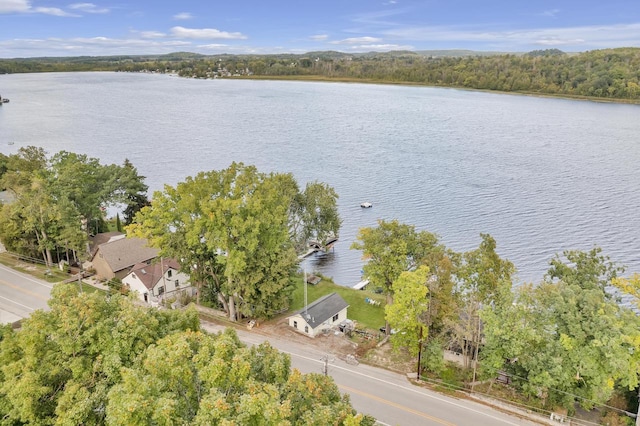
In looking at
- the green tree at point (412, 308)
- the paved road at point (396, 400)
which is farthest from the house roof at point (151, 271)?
the green tree at point (412, 308)

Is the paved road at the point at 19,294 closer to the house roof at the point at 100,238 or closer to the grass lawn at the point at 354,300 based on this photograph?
the house roof at the point at 100,238

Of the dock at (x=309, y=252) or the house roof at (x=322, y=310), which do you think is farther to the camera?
the dock at (x=309, y=252)

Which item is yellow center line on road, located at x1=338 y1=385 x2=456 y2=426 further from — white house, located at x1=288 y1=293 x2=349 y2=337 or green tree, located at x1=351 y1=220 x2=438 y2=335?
green tree, located at x1=351 y1=220 x2=438 y2=335

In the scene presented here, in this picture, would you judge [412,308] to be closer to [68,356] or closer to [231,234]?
[231,234]

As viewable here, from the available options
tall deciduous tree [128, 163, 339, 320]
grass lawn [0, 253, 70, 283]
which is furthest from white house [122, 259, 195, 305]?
grass lawn [0, 253, 70, 283]

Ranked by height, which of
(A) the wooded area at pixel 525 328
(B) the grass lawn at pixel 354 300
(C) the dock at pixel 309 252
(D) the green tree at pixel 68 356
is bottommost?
(C) the dock at pixel 309 252

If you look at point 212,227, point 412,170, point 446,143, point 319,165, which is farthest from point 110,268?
point 446,143

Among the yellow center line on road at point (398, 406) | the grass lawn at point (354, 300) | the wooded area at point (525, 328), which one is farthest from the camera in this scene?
the grass lawn at point (354, 300)
